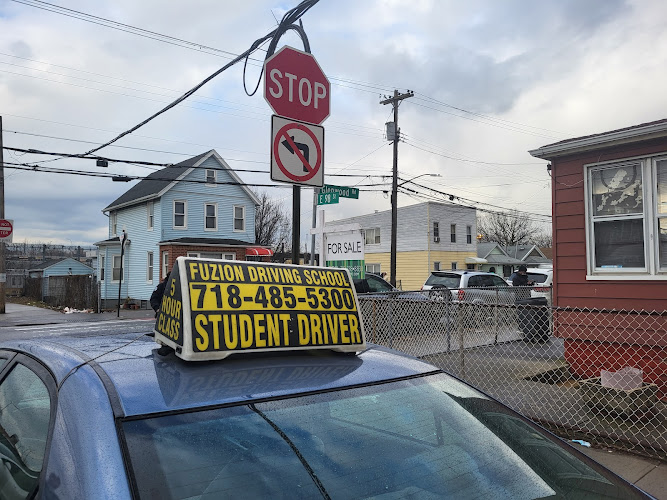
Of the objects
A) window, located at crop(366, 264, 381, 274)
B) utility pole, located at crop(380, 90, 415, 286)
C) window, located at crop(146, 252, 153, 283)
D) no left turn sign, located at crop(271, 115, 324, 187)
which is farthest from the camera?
window, located at crop(366, 264, 381, 274)

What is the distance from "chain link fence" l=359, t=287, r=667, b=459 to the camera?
519 cm

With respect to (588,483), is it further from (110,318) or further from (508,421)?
(110,318)

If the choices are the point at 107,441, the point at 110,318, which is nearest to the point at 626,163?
the point at 107,441

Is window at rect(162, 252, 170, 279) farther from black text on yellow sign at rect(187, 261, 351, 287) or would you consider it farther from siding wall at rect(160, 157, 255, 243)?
black text on yellow sign at rect(187, 261, 351, 287)

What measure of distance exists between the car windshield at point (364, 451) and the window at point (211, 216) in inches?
1065

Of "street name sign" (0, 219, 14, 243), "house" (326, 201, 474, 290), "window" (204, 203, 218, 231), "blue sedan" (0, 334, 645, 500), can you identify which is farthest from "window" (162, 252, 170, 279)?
"blue sedan" (0, 334, 645, 500)

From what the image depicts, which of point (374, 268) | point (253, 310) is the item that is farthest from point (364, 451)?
point (374, 268)

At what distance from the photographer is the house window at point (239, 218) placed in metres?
29.2

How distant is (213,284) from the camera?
191 cm

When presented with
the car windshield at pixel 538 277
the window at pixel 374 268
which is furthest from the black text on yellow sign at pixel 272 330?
the window at pixel 374 268

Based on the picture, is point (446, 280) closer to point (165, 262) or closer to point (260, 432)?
point (260, 432)

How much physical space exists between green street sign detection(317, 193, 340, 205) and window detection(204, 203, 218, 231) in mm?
20749

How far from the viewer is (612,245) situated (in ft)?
23.5

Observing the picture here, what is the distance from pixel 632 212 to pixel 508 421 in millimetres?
6092
